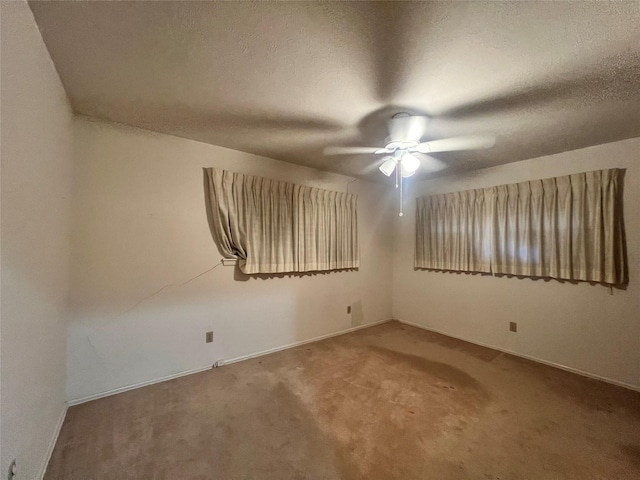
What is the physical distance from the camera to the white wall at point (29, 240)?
1035mm

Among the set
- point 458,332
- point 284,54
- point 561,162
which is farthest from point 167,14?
point 458,332

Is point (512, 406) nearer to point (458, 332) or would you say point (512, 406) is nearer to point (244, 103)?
point (458, 332)

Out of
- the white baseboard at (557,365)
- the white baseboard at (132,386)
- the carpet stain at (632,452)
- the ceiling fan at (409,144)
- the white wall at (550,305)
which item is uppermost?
the ceiling fan at (409,144)

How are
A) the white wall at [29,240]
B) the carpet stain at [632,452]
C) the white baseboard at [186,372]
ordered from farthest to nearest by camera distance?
1. the white baseboard at [186,372]
2. the carpet stain at [632,452]
3. the white wall at [29,240]

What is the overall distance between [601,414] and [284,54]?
3.33 m

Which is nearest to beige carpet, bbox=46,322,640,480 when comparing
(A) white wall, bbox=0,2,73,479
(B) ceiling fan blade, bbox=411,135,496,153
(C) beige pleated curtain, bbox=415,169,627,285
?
(A) white wall, bbox=0,2,73,479

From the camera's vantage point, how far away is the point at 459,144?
2.55 meters

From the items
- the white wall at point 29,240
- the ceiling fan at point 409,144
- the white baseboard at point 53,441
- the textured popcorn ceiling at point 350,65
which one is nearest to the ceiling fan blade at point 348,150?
the ceiling fan at point 409,144

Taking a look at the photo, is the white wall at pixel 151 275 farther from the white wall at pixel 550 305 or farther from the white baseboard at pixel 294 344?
the white wall at pixel 550 305

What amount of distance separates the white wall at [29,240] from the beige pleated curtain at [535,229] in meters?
4.02

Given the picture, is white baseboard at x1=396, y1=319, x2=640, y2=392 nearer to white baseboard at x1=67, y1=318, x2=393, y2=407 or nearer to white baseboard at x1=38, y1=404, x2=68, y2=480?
white baseboard at x1=67, y1=318, x2=393, y2=407

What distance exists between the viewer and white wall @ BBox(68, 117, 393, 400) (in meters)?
Result: 2.13

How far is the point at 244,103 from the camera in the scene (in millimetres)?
1874

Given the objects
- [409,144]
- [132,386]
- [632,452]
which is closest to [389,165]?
[409,144]
